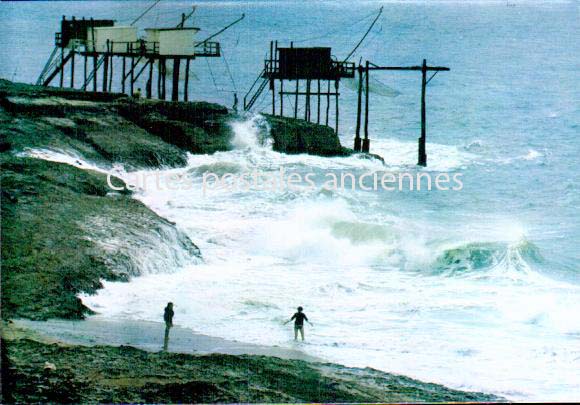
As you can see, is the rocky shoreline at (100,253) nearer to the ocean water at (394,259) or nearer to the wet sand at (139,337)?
the wet sand at (139,337)

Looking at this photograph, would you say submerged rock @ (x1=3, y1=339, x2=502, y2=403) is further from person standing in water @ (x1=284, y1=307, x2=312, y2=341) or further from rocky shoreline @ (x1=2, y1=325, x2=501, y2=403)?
person standing in water @ (x1=284, y1=307, x2=312, y2=341)

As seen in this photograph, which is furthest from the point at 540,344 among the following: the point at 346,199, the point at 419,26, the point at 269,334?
the point at 419,26

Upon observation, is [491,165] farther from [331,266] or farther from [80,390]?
[80,390]

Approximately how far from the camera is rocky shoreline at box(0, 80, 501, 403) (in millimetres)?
10086

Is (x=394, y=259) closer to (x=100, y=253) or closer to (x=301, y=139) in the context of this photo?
(x=100, y=253)

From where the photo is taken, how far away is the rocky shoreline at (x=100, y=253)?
10.1m

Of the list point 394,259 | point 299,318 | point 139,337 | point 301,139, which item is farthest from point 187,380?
point 301,139

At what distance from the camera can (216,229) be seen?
65.3 ft

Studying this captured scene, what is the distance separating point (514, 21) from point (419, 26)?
29.9ft

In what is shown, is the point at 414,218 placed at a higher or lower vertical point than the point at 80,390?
higher

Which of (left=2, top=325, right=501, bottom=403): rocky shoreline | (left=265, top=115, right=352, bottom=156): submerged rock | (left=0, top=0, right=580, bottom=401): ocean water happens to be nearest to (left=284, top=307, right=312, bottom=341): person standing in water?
(left=0, top=0, right=580, bottom=401): ocean water

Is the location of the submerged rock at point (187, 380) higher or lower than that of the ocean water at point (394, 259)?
lower

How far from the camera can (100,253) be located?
15648mm

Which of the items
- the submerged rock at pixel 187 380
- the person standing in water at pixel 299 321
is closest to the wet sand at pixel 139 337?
the person standing in water at pixel 299 321
